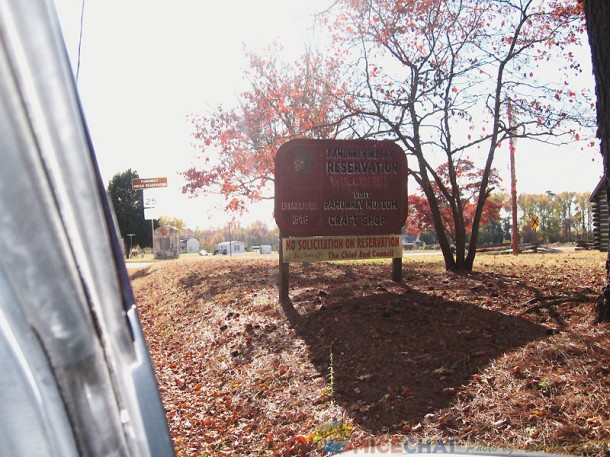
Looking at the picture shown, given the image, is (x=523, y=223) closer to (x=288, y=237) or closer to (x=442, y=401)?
(x=288, y=237)

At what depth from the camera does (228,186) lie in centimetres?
1548

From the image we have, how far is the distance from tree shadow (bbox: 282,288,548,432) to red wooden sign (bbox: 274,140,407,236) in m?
1.65

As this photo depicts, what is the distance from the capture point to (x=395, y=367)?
5.36 meters

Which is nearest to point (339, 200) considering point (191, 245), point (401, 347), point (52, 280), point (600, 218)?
point (401, 347)

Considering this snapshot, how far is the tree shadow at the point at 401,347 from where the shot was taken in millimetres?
4641

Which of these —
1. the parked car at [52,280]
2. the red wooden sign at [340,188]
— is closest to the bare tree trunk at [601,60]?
the red wooden sign at [340,188]

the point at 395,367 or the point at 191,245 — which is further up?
the point at 191,245

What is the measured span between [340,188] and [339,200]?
0.66 feet

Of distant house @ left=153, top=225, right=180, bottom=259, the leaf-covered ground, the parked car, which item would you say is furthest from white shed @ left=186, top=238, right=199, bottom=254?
the parked car

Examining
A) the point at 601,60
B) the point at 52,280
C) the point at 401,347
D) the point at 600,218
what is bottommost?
the point at 401,347

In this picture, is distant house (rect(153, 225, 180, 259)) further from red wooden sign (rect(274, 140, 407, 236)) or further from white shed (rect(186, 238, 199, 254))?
white shed (rect(186, 238, 199, 254))

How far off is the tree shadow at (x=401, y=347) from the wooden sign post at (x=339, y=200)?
1439 millimetres

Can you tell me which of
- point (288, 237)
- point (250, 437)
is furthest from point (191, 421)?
point (288, 237)

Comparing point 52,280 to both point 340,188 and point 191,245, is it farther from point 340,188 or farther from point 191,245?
point 191,245
